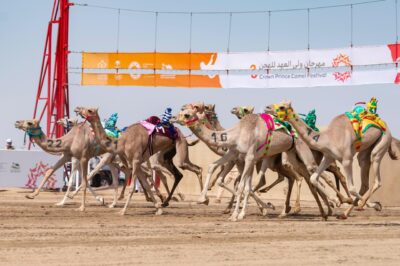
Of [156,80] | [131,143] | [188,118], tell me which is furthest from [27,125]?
[156,80]

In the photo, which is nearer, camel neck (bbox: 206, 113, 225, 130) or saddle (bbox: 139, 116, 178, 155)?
saddle (bbox: 139, 116, 178, 155)

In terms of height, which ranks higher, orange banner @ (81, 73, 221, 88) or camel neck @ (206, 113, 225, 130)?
orange banner @ (81, 73, 221, 88)

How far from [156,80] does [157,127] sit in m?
21.8

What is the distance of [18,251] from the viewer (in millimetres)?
9852

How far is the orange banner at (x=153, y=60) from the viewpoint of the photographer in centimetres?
3991

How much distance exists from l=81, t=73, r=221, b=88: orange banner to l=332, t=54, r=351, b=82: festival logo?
17.8 feet

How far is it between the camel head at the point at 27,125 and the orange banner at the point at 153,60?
1960 cm

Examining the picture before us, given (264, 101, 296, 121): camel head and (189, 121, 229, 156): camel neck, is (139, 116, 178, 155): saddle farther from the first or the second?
(264, 101, 296, 121): camel head

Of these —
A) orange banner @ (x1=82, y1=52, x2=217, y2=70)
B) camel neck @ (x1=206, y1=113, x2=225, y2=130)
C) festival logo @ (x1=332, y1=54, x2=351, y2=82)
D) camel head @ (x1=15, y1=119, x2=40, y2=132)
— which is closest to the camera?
camel neck @ (x1=206, y1=113, x2=225, y2=130)

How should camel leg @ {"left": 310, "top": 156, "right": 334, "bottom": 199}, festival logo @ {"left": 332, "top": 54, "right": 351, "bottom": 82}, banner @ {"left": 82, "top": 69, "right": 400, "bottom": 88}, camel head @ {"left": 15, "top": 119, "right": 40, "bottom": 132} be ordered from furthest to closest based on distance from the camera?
banner @ {"left": 82, "top": 69, "right": 400, "bottom": 88} → festival logo @ {"left": 332, "top": 54, "right": 351, "bottom": 82} → camel head @ {"left": 15, "top": 119, "right": 40, "bottom": 132} → camel leg @ {"left": 310, "top": 156, "right": 334, "bottom": 199}

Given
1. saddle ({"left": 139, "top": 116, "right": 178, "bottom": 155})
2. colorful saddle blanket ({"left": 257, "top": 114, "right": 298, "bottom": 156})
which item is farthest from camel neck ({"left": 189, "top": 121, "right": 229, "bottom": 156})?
saddle ({"left": 139, "top": 116, "right": 178, "bottom": 155})

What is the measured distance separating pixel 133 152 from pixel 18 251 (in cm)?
741

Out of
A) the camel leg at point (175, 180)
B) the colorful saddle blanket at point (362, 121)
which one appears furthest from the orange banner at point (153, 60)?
the colorful saddle blanket at point (362, 121)

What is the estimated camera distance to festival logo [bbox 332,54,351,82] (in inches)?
1483
